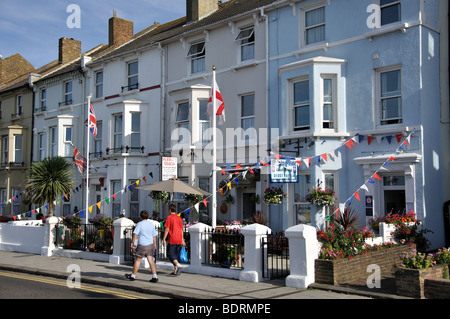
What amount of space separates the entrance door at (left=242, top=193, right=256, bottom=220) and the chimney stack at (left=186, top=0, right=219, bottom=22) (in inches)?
382

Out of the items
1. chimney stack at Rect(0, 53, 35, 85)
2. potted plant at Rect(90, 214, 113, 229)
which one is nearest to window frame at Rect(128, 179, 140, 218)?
potted plant at Rect(90, 214, 113, 229)

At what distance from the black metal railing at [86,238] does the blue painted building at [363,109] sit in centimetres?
582

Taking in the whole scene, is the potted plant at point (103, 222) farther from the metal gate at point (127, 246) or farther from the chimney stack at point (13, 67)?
the chimney stack at point (13, 67)

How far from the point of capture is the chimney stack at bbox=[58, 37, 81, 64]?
33.1 meters

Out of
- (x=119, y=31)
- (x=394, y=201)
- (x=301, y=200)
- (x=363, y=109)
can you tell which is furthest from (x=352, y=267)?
(x=119, y=31)

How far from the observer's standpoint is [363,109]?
16.1m

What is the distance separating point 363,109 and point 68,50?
23.5 meters

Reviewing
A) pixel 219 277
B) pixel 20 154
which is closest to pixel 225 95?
pixel 219 277

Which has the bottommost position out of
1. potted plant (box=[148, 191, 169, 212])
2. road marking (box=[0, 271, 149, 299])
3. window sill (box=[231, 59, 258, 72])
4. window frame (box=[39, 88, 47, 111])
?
road marking (box=[0, 271, 149, 299])

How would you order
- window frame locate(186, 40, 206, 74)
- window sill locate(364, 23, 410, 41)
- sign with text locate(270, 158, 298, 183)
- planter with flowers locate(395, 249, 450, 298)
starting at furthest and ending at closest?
window frame locate(186, 40, 206, 74), sign with text locate(270, 158, 298, 183), window sill locate(364, 23, 410, 41), planter with flowers locate(395, 249, 450, 298)

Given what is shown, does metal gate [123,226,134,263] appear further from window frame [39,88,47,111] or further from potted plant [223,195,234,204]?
window frame [39,88,47,111]
